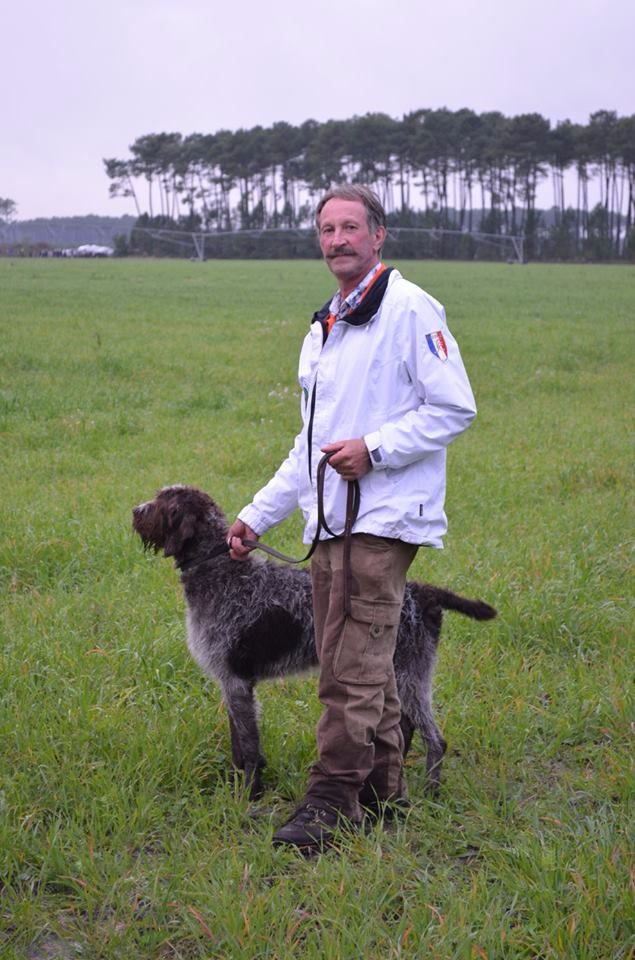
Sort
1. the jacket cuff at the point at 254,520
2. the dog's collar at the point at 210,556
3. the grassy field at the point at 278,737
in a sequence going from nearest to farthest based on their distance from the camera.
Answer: the grassy field at the point at 278,737, the jacket cuff at the point at 254,520, the dog's collar at the point at 210,556

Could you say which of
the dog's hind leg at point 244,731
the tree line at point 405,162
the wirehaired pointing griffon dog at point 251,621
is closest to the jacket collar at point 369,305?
the wirehaired pointing griffon dog at point 251,621

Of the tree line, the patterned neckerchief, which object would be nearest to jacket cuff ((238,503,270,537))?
the patterned neckerchief

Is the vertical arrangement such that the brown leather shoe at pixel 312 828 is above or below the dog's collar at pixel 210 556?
below

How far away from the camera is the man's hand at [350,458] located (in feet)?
11.4

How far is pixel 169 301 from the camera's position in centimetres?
2947

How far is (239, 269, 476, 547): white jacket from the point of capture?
137 inches

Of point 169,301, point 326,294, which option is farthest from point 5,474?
point 326,294

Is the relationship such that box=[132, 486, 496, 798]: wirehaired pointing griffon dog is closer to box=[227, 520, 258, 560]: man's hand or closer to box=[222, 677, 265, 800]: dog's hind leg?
box=[222, 677, 265, 800]: dog's hind leg

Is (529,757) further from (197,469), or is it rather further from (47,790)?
(197,469)

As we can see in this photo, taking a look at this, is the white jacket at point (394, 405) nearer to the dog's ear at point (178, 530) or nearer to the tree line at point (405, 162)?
the dog's ear at point (178, 530)

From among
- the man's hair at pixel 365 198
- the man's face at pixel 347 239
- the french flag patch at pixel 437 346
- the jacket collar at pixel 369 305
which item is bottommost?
the french flag patch at pixel 437 346

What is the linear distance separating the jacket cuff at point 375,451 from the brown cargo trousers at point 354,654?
0.95 feet

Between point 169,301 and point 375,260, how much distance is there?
26612mm

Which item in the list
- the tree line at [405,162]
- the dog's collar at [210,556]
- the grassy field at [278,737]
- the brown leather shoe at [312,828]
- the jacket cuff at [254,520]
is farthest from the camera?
the tree line at [405,162]
